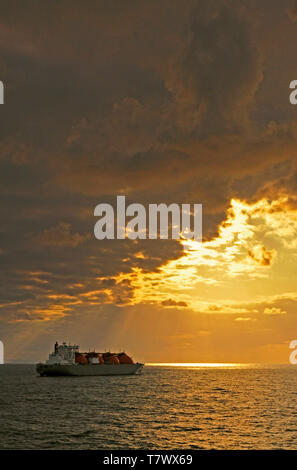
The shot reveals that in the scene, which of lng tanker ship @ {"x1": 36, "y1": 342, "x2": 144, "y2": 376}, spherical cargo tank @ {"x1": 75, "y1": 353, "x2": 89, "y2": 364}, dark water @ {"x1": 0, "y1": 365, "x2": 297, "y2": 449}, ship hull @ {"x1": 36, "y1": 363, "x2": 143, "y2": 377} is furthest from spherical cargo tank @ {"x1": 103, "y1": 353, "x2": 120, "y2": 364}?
dark water @ {"x1": 0, "y1": 365, "x2": 297, "y2": 449}

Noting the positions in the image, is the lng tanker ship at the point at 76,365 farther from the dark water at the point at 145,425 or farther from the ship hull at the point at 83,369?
the dark water at the point at 145,425

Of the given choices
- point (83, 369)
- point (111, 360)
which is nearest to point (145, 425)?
point (83, 369)

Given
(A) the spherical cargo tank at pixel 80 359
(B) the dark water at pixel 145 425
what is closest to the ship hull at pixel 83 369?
(A) the spherical cargo tank at pixel 80 359

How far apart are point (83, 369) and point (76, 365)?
17.8 feet

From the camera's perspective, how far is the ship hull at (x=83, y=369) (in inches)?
6698

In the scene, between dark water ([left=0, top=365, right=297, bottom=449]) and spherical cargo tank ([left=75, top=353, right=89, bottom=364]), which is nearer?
dark water ([left=0, top=365, right=297, bottom=449])

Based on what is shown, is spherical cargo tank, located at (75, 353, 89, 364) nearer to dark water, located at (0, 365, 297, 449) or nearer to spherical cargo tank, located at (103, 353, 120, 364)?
spherical cargo tank, located at (103, 353, 120, 364)

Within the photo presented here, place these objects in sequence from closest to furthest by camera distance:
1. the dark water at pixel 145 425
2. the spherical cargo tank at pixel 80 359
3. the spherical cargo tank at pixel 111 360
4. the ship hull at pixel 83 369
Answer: the dark water at pixel 145 425 → the ship hull at pixel 83 369 → the spherical cargo tank at pixel 80 359 → the spherical cargo tank at pixel 111 360

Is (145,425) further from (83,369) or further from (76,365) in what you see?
(83,369)

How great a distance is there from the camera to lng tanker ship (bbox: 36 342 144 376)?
6727 inches

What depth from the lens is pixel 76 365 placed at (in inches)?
6786

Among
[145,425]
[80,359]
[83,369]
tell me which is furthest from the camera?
[80,359]

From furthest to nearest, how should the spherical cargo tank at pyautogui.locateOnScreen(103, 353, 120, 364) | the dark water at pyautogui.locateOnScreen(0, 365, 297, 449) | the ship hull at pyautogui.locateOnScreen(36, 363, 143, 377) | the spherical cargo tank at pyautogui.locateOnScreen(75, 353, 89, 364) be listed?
the spherical cargo tank at pyautogui.locateOnScreen(103, 353, 120, 364) → the spherical cargo tank at pyautogui.locateOnScreen(75, 353, 89, 364) → the ship hull at pyautogui.locateOnScreen(36, 363, 143, 377) → the dark water at pyautogui.locateOnScreen(0, 365, 297, 449)

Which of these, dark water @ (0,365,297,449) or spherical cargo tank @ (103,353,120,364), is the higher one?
dark water @ (0,365,297,449)
